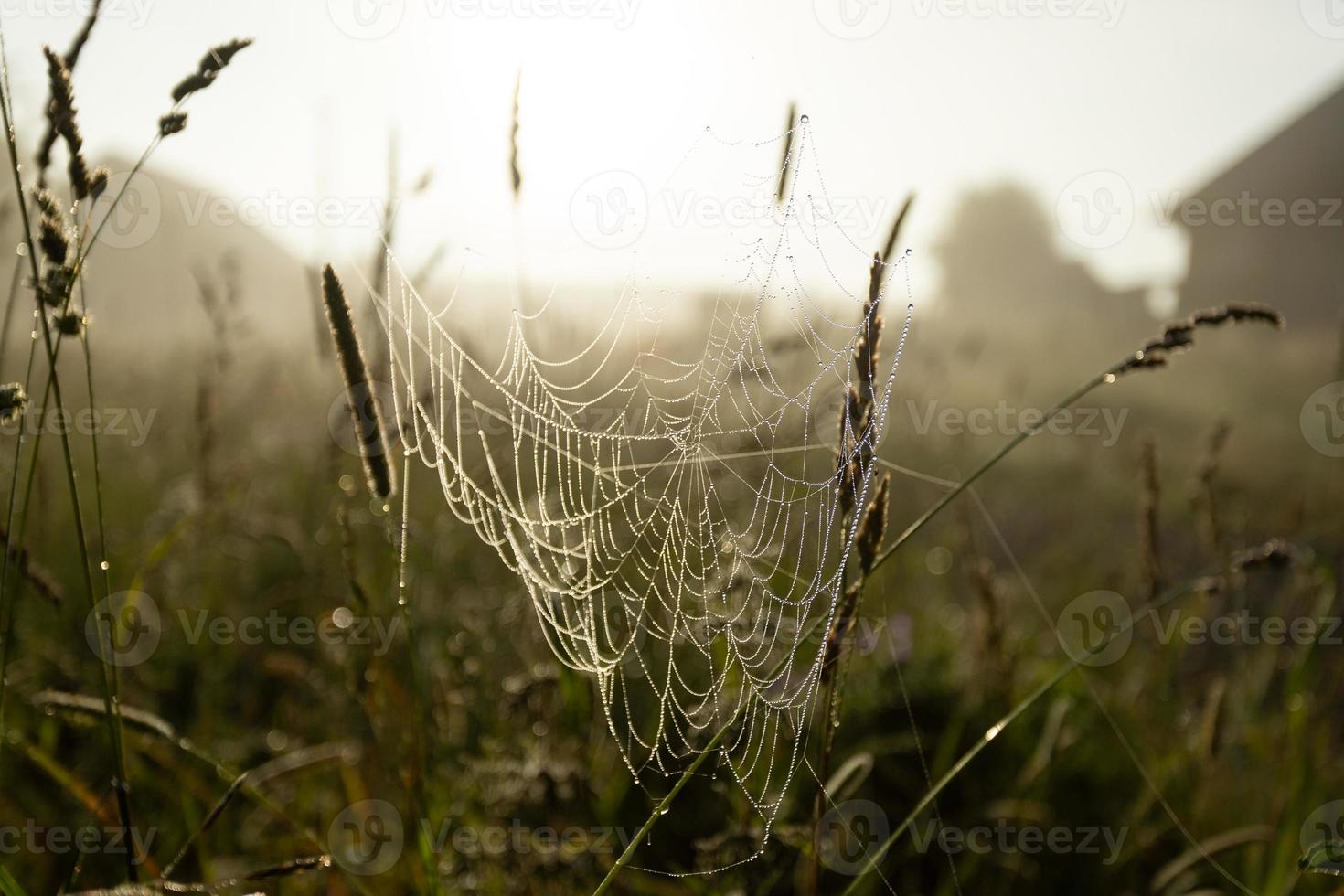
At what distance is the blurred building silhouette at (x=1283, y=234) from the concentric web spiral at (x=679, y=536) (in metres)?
26.3

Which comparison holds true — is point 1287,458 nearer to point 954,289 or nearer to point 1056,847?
point 1056,847

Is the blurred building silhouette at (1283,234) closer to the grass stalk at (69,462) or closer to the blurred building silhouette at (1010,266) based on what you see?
the blurred building silhouette at (1010,266)

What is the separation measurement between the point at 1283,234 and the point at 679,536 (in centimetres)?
3594

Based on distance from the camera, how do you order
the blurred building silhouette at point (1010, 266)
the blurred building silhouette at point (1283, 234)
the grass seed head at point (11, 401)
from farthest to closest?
the blurred building silhouette at point (1010, 266)
the blurred building silhouette at point (1283, 234)
the grass seed head at point (11, 401)

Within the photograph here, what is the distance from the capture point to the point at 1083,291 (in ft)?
136

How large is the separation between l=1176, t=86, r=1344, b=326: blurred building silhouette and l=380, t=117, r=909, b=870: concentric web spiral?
26.3m

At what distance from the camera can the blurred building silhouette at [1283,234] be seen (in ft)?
87.9

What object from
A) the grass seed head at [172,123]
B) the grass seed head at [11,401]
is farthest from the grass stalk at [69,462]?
the grass seed head at [172,123]

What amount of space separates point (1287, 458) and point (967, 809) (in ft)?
31.4

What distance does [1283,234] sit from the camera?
3119 centimetres

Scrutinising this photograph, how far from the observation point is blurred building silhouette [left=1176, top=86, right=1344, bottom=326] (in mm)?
26781

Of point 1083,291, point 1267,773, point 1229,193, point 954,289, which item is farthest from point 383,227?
point 954,289

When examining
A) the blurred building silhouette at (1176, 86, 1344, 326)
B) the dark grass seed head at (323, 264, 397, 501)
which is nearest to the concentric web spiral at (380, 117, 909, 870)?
the dark grass seed head at (323, 264, 397, 501)

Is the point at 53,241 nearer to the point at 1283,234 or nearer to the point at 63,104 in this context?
the point at 63,104
